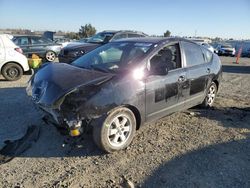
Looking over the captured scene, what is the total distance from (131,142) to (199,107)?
255 cm

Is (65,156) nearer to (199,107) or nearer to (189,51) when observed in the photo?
(189,51)

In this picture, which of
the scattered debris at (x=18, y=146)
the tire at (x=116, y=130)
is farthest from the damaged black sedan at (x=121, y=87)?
the scattered debris at (x=18, y=146)

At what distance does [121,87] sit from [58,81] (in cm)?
93

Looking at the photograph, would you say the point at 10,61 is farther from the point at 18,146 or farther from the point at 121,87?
the point at 121,87

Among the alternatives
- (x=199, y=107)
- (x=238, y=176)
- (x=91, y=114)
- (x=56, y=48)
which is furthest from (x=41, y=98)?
(x=56, y=48)

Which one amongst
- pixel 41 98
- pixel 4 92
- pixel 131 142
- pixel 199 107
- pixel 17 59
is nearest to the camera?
pixel 41 98

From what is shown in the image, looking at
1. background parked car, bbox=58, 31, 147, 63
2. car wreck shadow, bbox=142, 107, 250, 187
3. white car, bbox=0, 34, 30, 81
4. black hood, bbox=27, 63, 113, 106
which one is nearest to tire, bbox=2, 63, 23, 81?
white car, bbox=0, 34, 30, 81

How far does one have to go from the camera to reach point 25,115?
227 inches

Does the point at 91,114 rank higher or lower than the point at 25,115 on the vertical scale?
higher

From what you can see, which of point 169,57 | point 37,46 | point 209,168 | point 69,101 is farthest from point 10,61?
point 209,168

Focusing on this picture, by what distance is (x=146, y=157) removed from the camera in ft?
13.7

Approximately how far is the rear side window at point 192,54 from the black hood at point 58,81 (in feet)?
6.16

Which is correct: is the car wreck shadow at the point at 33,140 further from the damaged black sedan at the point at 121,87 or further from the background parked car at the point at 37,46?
the background parked car at the point at 37,46

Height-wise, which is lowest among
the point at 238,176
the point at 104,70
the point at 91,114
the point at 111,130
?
the point at 238,176
